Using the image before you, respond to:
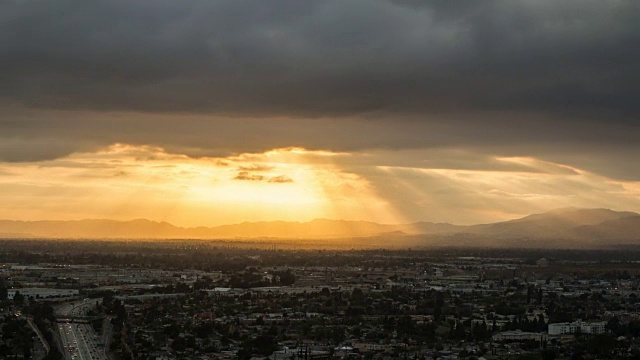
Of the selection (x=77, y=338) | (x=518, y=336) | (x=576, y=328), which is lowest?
(x=77, y=338)

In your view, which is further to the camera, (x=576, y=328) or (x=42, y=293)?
(x=42, y=293)

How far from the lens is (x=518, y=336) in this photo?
5981 centimetres

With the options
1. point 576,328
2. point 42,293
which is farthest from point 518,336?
point 42,293

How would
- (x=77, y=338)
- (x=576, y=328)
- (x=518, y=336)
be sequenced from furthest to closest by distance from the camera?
(x=576, y=328)
(x=518, y=336)
(x=77, y=338)

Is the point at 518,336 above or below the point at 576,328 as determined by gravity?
below

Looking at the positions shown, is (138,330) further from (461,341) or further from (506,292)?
(506,292)

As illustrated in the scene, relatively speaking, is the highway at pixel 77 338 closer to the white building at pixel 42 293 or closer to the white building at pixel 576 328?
the white building at pixel 42 293

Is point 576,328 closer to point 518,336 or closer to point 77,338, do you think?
point 518,336

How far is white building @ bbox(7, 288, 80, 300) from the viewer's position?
84.5 meters

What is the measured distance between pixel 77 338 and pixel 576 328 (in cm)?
3053

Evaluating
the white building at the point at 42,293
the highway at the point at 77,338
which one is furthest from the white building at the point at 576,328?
the white building at the point at 42,293

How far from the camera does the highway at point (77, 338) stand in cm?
5066

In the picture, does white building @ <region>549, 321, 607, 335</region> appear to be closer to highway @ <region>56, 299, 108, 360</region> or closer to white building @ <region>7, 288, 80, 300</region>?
highway @ <region>56, 299, 108, 360</region>

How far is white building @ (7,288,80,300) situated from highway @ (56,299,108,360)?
34.3 feet
